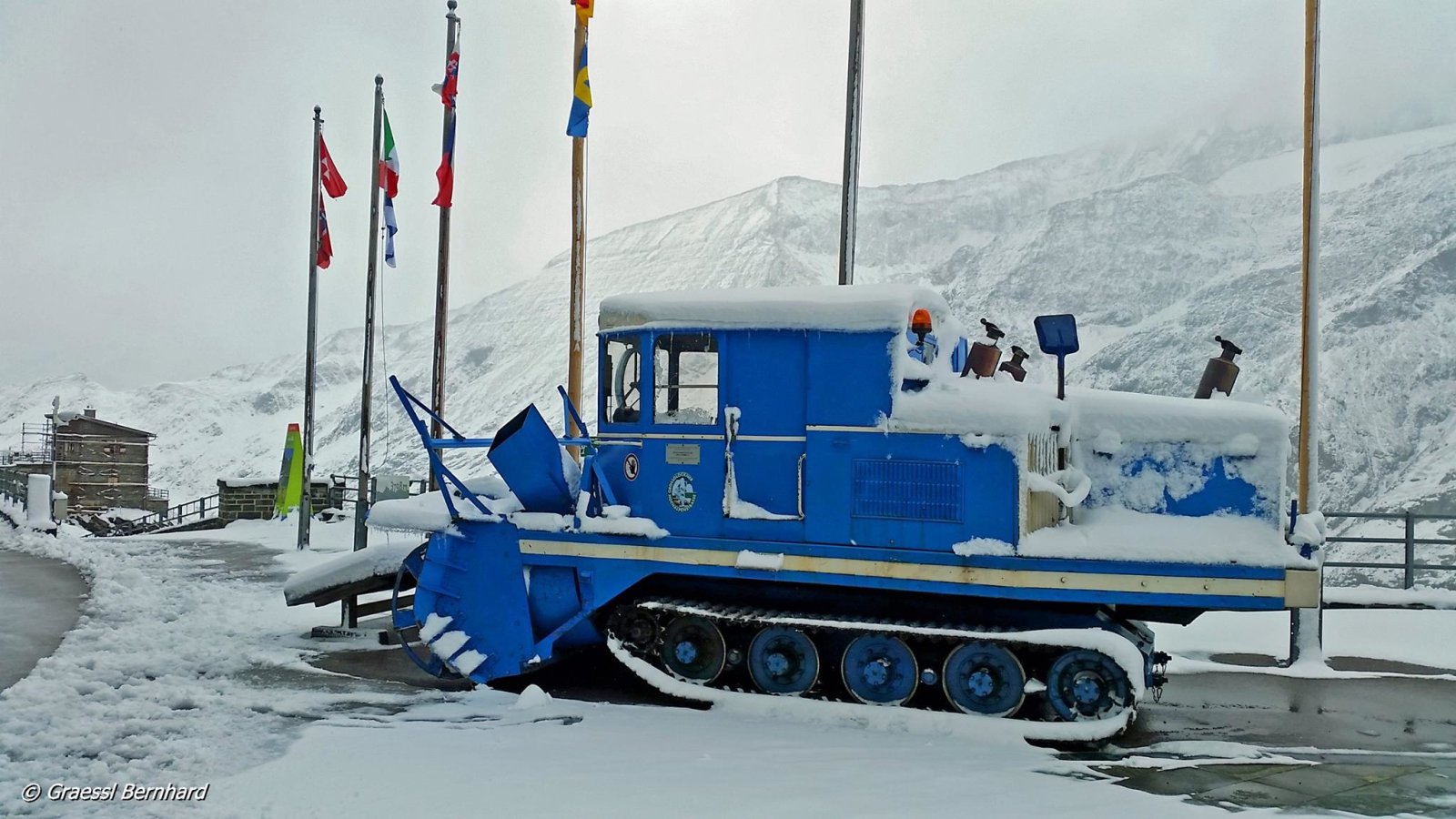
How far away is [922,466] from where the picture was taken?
22.9 feet

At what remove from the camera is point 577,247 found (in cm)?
1312

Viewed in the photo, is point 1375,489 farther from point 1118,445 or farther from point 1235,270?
point 1118,445

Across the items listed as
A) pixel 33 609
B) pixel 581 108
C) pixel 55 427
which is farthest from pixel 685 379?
pixel 55 427

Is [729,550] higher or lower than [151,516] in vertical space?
higher

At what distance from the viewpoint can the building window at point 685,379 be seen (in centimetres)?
757

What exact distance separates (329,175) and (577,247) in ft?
29.3

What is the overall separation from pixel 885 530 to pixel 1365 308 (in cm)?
9624

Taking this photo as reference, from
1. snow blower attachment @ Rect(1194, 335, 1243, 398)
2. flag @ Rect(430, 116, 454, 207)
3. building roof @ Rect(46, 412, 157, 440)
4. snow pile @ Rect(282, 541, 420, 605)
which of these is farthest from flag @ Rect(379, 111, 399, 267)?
building roof @ Rect(46, 412, 157, 440)

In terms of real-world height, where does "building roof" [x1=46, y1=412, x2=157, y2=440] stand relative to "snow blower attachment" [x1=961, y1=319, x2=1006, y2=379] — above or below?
below

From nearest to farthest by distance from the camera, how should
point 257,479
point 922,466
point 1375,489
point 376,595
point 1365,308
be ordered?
point 922,466 < point 376,595 < point 257,479 < point 1375,489 < point 1365,308

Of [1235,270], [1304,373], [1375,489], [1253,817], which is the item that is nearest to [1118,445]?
[1253,817]

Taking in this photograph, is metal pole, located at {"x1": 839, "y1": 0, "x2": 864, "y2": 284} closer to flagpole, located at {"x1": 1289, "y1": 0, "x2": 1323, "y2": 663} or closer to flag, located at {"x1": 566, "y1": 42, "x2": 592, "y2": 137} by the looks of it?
flag, located at {"x1": 566, "y1": 42, "x2": 592, "y2": 137}

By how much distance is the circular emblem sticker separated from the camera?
24.7ft

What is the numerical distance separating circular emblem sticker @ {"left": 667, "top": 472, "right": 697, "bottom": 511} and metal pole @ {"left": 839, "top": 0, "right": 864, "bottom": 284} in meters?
3.88
